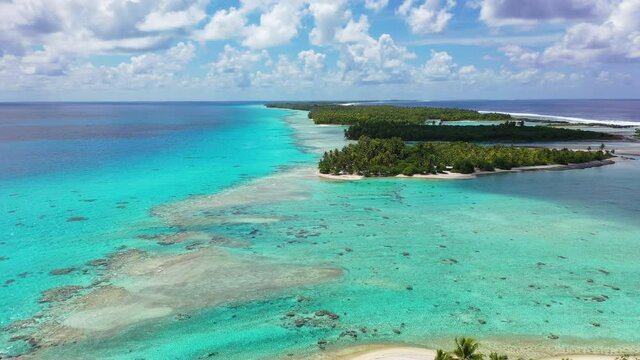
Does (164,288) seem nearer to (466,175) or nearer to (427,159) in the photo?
(466,175)

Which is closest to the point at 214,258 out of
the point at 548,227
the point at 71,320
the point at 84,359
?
the point at 71,320

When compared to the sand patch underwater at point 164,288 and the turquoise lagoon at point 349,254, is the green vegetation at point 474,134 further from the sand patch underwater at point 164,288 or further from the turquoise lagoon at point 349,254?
the sand patch underwater at point 164,288

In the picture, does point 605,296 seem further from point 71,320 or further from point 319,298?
point 71,320

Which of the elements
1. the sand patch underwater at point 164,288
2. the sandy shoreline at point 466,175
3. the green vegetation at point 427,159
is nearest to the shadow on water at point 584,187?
the sandy shoreline at point 466,175

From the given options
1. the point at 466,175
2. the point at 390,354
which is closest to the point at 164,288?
the point at 390,354

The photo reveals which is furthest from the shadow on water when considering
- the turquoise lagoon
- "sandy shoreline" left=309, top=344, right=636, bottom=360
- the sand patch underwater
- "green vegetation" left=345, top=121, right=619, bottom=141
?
"green vegetation" left=345, top=121, right=619, bottom=141
